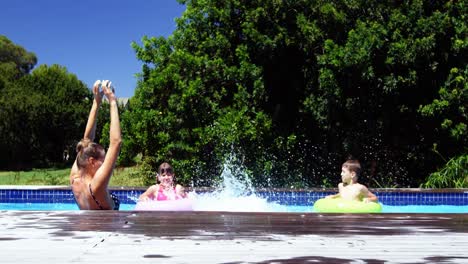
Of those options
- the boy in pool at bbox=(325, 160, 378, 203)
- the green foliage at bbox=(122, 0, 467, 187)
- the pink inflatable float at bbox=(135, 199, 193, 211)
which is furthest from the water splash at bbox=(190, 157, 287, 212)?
the boy in pool at bbox=(325, 160, 378, 203)

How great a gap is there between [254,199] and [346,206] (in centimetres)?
332

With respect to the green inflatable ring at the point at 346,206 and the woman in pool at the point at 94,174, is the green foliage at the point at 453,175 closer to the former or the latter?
the green inflatable ring at the point at 346,206

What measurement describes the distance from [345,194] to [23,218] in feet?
15.7

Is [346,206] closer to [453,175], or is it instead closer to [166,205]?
[166,205]

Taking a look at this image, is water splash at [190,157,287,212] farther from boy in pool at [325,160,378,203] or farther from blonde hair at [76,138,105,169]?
blonde hair at [76,138,105,169]

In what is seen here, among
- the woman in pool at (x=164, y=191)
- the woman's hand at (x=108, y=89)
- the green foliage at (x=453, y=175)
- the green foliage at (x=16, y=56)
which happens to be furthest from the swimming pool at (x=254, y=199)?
the green foliage at (x=16, y=56)

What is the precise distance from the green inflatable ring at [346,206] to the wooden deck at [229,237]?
3.18 metres

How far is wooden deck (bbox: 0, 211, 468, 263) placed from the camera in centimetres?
260

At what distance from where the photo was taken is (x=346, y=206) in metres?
7.44

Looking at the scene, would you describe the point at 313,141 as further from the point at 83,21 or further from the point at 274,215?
the point at 83,21

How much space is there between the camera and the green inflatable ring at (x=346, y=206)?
7.36m

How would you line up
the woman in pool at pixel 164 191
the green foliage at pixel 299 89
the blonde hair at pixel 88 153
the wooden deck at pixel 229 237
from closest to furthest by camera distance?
the wooden deck at pixel 229 237, the blonde hair at pixel 88 153, the woman in pool at pixel 164 191, the green foliage at pixel 299 89

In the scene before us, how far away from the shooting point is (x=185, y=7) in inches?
559

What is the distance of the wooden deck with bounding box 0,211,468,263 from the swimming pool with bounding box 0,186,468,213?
6.26 m
